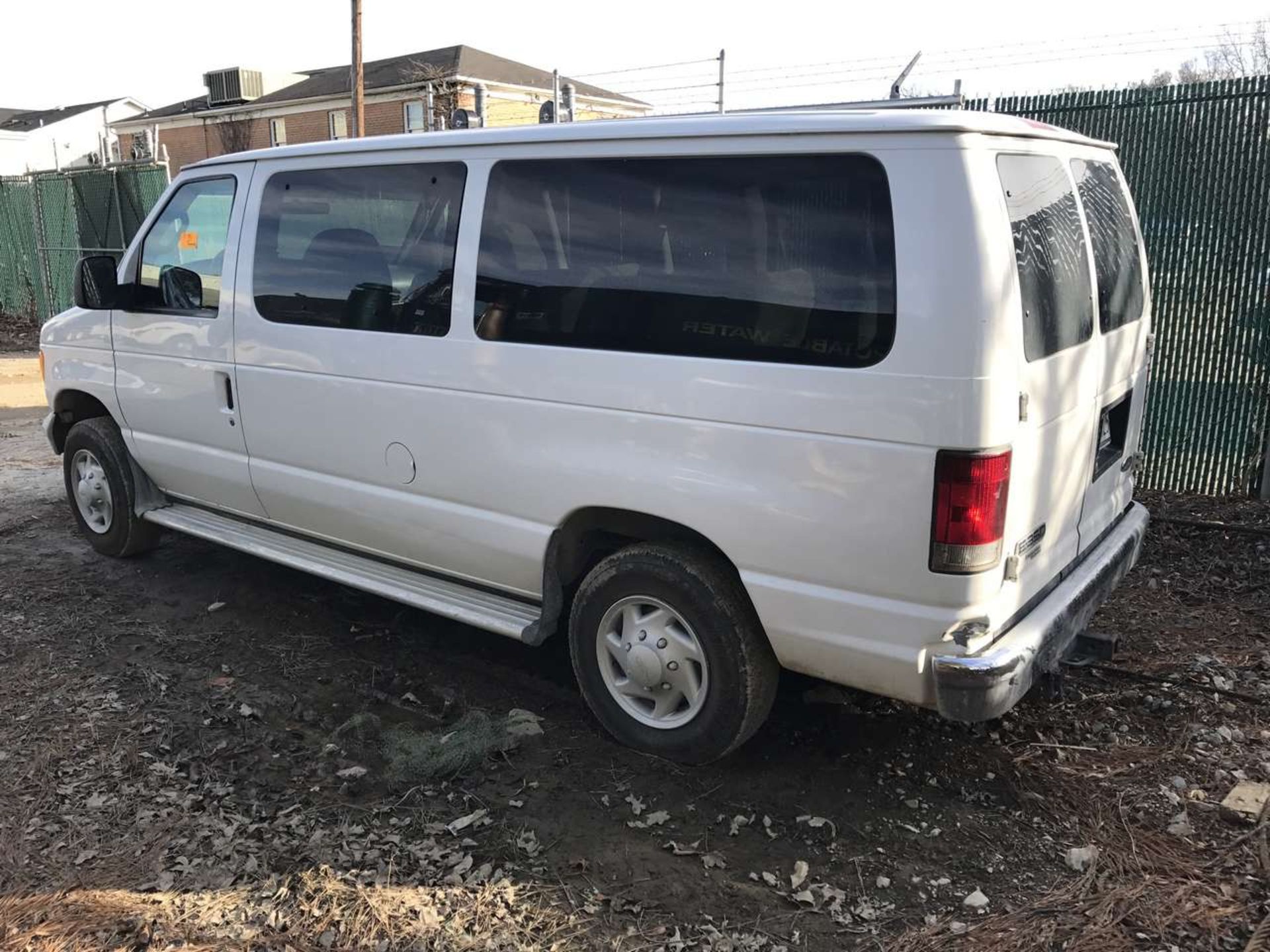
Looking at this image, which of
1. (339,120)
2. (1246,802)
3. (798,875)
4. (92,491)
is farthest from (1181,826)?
(339,120)

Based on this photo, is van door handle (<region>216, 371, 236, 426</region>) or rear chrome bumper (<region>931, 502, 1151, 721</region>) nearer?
rear chrome bumper (<region>931, 502, 1151, 721</region>)

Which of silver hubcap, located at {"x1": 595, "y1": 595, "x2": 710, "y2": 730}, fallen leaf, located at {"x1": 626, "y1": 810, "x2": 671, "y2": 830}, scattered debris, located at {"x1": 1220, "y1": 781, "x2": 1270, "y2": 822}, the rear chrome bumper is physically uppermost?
the rear chrome bumper

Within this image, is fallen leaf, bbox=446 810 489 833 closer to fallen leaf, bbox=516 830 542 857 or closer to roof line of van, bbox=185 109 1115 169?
fallen leaf, bbox=516 830 542 857

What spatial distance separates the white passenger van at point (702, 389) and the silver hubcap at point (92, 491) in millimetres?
1264

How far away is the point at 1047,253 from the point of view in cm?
324

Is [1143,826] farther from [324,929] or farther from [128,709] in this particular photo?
[128,709]

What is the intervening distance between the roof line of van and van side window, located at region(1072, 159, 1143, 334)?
136 millimetres

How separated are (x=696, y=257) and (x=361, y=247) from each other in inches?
66.4

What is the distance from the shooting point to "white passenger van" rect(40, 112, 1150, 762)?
2939mm

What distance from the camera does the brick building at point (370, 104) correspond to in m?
37.3

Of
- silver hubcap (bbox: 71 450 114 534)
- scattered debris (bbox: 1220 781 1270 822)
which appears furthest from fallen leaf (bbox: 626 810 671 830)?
silver hubcap (bbox: 71 450 114 534)

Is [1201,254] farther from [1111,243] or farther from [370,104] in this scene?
[370,104]

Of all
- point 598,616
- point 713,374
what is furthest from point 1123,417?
point 598,616

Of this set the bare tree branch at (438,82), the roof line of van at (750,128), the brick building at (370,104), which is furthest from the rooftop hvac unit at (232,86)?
the roof line of van at (750,128)
